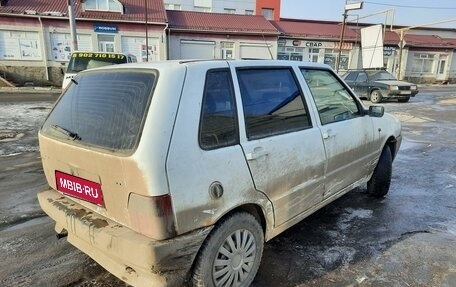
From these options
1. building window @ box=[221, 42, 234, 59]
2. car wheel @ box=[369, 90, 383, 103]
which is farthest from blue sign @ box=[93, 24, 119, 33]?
car wheel @ box=[369, 90, 383, 103]

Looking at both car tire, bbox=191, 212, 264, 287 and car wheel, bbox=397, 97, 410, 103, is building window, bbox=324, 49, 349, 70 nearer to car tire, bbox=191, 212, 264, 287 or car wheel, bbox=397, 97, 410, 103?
car wheel, bbox=397, 97, 410, 103

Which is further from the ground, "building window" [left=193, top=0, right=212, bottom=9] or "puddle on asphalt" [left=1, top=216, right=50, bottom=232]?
"building window" [left=193, top=0, right=212, bottom=9]

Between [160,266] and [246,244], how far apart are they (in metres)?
0.74

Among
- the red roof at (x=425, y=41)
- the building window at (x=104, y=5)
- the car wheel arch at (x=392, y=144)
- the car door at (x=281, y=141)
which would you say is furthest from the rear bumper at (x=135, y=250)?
the red roof at (x=425, y=41)

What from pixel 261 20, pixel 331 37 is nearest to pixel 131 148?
pixel 261 20

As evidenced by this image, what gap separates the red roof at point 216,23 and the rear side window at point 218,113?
23.9 metres

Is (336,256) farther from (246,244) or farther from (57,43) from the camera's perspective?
(57,43)

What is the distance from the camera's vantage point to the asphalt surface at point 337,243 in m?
2.87

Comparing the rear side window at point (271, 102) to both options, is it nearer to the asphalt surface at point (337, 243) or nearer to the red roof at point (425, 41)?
the asphalt surface at point (337, 243)

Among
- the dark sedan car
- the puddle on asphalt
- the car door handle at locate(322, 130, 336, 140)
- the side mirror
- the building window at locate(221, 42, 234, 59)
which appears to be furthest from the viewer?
the building window at locate(221, 42, 234, 59)

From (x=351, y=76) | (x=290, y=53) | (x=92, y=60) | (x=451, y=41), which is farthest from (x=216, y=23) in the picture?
(x=451, y=41)

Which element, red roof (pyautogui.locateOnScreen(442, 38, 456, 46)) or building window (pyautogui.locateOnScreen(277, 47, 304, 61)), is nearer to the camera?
building window (pyautogui.locateOnScreen(277, 47, 304, 61))

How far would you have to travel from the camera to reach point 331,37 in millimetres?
29766

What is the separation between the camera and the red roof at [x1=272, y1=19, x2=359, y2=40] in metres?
29.0
